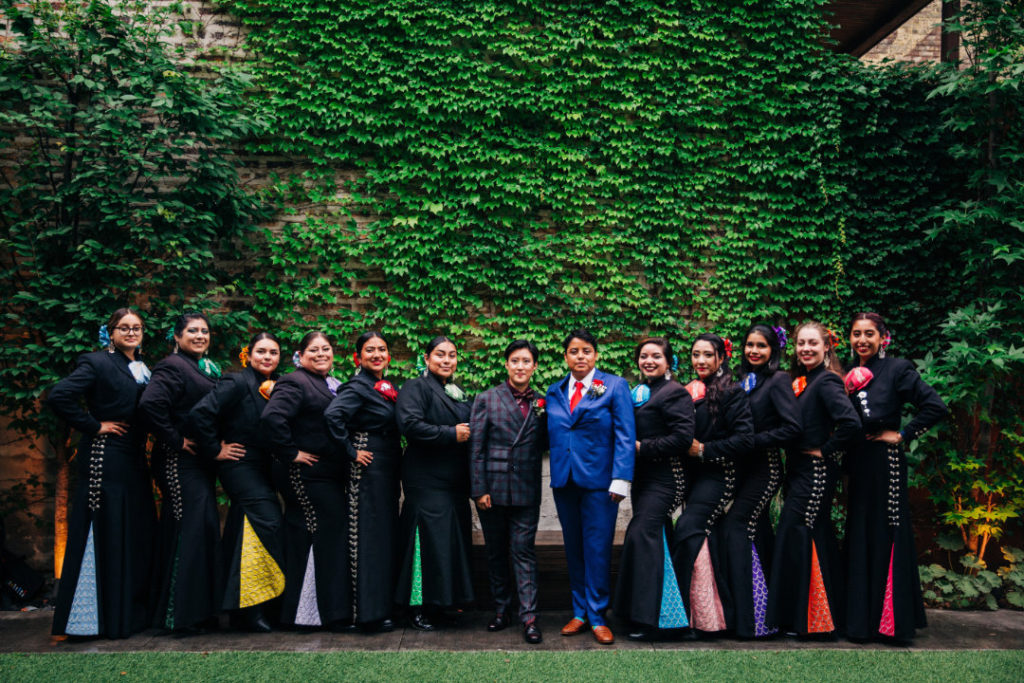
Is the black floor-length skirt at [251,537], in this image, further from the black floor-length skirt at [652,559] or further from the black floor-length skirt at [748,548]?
the black floor-length skirt at [748,548]

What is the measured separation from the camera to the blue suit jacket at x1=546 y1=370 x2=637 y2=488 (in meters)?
4.39

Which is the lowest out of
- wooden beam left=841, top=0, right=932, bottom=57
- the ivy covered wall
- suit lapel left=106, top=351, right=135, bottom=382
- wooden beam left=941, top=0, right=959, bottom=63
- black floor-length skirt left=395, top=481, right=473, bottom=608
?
black floor-length skirt left=395, top=481, right=473, bottom=608

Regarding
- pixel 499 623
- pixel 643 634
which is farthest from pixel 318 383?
pixel 643 634

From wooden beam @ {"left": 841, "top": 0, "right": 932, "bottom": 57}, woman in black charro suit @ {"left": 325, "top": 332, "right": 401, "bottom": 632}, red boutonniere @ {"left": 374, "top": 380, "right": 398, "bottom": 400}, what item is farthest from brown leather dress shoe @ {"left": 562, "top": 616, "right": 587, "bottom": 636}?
wooden beam @ {"left": 841, "top": 0, "right": 932, "bottom": 57}

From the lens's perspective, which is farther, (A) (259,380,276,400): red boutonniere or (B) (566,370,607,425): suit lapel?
(A) (259,380,276,400): red boutonniere

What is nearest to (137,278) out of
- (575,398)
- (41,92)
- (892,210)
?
(41,92)

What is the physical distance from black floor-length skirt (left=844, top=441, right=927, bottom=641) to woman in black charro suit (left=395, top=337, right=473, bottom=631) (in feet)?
8.73

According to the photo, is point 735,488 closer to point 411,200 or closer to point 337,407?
point 337,407

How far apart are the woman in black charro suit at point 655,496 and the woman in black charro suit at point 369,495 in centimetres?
164

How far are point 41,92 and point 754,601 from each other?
23.4 ft

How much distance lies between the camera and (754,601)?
14.3ft

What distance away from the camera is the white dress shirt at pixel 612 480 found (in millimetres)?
4324

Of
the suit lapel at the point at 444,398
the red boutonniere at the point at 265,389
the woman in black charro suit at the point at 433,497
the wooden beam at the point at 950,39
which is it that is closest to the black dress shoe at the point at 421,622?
the woman in black charro suit at the point at 433,497

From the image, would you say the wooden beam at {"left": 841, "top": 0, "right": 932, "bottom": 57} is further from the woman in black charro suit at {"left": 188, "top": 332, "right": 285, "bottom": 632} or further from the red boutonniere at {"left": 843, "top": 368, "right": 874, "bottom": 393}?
the woman in black charro suit at {"left": 188, "top": 332, "right": 285, "bottom": 632}
